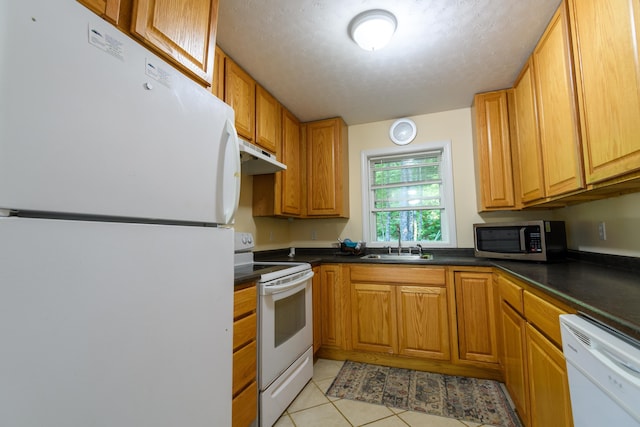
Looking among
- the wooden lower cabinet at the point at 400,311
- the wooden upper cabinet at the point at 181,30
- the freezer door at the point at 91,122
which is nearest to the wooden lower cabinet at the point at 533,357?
the wooden lower cabinet at the point at 400,311

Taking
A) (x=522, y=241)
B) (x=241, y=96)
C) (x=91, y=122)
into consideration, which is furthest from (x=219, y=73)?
(x=522, y=241)

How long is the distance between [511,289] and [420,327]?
844 millimetres

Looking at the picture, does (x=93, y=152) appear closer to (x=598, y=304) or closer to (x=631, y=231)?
(x=598, y=304)

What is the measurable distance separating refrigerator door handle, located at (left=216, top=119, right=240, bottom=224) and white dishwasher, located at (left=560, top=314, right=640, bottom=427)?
1.25 metres

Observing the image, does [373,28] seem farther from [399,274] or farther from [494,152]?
[399,274]

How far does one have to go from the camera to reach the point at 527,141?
6.81ft

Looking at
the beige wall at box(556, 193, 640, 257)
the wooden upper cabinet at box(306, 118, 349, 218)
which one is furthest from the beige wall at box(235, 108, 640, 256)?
the wooden upper cabinet at box(306, 118, 349, 218)

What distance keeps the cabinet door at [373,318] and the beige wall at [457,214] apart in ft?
2.70

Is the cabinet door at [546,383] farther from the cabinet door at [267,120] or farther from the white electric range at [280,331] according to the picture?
the cabinet door at [267,120]

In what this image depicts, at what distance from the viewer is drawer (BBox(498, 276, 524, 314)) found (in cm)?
148

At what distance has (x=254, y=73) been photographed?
217 centimetres

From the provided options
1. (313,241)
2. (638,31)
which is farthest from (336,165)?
(638,31)

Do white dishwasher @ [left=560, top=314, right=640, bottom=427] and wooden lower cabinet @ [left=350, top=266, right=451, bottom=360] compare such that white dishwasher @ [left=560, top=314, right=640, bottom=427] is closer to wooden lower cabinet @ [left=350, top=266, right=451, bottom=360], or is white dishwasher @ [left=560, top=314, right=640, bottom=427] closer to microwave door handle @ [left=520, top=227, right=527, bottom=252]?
microwave door handle @ [left=520, top=227, right=527, bottom=252]

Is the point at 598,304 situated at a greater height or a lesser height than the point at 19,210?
lesser
